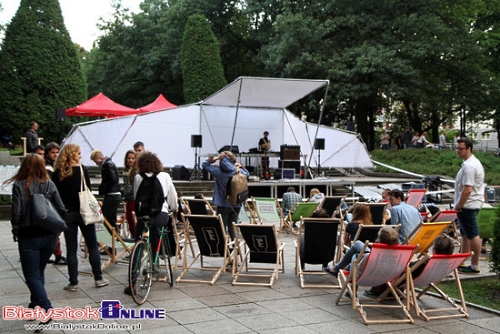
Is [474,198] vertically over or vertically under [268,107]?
under

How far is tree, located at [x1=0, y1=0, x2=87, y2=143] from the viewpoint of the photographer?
24.0 meters

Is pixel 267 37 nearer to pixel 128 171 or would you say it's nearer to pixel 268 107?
pixel 268 107

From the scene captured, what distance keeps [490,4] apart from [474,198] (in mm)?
26804

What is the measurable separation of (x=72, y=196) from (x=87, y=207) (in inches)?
9.4

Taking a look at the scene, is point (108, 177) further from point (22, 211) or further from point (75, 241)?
point (22, 211)

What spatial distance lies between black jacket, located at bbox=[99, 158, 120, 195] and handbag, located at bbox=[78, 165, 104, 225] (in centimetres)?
146

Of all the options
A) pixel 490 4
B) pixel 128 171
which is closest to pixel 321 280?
pixel 128 171

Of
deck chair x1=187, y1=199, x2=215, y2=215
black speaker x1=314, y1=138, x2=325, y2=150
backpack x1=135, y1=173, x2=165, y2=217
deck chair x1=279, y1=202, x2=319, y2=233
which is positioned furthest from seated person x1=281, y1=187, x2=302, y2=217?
black speaker x1=314, y1=138, x2=325, y2=150

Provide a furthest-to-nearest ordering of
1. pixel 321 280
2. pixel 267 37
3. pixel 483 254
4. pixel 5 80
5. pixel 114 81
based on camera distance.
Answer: pixel 114 81, pixel 267 37, pixel 5 80, pixel 483 254, pixel 321 280

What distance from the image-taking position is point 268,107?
21812 millimetres

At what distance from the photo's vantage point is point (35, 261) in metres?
5.18

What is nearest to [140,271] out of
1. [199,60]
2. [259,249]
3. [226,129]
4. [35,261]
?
[35,261]

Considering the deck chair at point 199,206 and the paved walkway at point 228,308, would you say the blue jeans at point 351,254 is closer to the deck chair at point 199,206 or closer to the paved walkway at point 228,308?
the paved walkway at point 228,308

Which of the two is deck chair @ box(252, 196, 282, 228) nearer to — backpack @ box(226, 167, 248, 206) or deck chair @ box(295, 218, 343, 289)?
backpack @ box(226, 167, 248, 206)
